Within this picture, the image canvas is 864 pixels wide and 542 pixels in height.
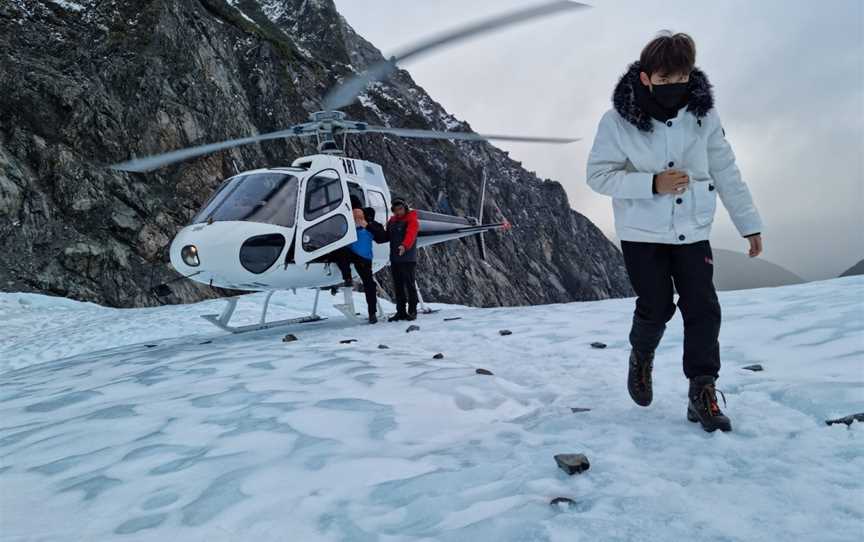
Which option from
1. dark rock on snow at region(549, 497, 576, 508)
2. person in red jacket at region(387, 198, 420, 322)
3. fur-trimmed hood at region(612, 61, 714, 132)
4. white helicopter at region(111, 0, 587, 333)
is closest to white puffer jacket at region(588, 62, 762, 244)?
fur-trimmed hood at region(612, 61, 714, 132)

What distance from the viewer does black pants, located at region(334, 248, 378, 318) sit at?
8.20m

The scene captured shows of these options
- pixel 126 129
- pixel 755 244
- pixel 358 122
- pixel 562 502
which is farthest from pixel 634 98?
pixel 126 129

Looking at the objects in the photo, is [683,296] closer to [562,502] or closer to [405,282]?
[562,502]

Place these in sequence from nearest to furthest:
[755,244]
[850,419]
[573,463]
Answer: [573,463] < [850,419] < [755,244]

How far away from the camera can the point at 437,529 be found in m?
1.95

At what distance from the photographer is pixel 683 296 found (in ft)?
9.78

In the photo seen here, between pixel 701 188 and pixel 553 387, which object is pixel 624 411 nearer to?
pixel 553 387

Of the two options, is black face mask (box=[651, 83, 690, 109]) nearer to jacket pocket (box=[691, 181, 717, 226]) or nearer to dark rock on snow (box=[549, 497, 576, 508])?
jacket pocket (box=[691, 181, 717, 226])

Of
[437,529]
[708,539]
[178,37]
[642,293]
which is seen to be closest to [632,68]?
[642,293]

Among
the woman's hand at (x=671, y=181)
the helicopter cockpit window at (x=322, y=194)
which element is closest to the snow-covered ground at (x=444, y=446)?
the woman's hand at (x=671, y=181)

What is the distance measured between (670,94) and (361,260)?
19.9ft

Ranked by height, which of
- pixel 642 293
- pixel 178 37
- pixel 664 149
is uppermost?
pixel 178 37

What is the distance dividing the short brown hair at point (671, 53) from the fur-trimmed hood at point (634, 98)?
105 mm

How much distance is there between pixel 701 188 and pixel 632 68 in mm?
734
